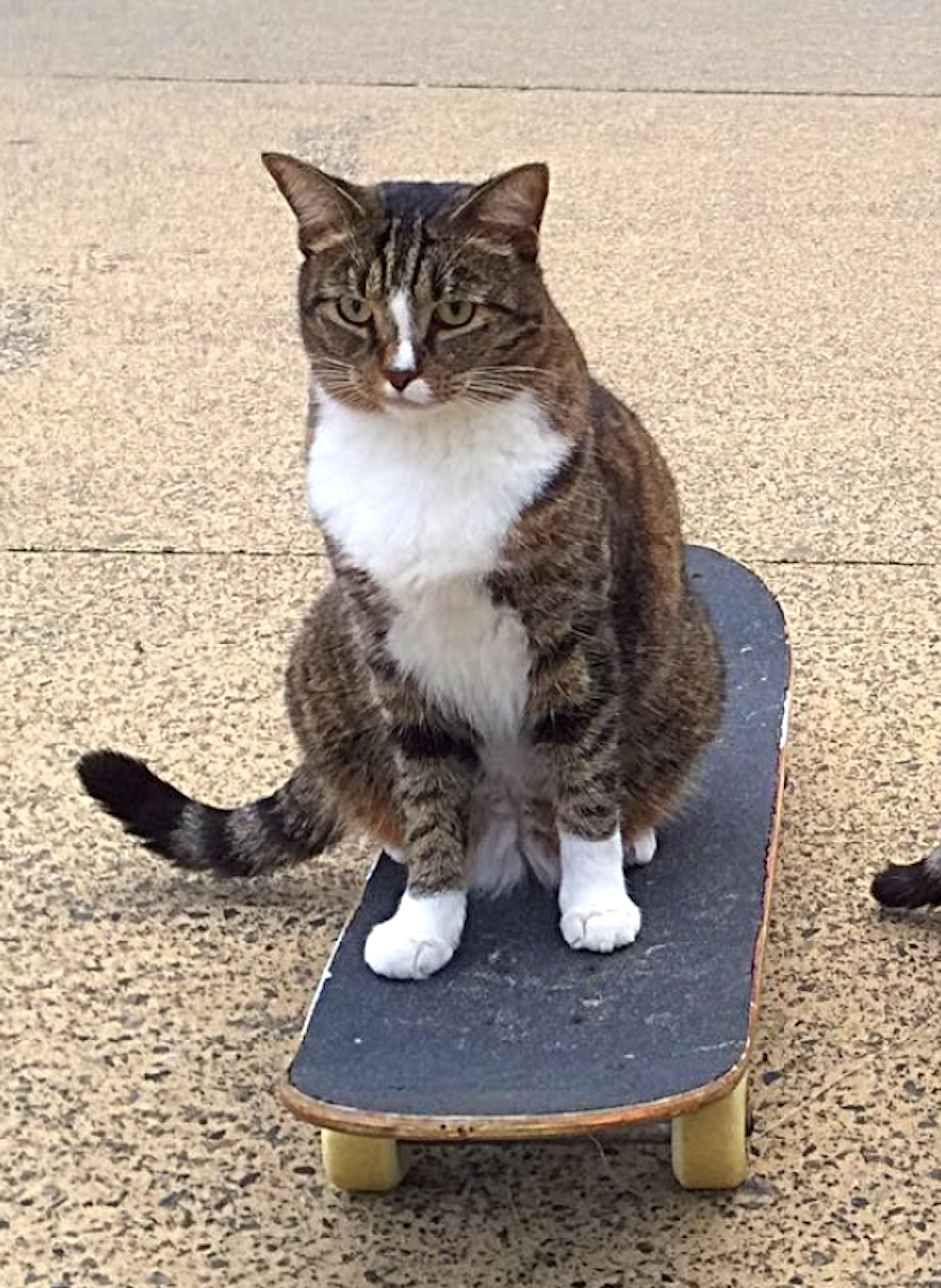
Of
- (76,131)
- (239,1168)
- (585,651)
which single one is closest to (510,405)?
(585,651)

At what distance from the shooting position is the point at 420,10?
9398mm

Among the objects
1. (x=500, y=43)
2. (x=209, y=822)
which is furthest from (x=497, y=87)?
(x=209, y=822)

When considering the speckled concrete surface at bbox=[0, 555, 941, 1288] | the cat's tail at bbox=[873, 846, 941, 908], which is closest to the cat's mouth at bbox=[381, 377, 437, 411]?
the speckled concrete surface at bbox=[0, 555, 941, 1288]

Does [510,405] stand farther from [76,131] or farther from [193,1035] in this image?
[76,131]

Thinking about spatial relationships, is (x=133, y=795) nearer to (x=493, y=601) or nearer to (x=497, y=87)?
(x=493, y=601)

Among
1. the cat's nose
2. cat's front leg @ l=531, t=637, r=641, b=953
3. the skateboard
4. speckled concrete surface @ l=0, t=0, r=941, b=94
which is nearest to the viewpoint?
the skateboard

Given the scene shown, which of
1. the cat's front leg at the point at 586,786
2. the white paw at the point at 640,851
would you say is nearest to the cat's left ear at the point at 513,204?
the cat's front leg at the point at 586,786

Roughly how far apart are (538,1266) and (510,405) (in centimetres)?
106

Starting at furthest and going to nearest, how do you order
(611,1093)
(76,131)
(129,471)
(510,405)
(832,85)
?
(832,85), (76,131), (129,471), (510,405), (611,1093)

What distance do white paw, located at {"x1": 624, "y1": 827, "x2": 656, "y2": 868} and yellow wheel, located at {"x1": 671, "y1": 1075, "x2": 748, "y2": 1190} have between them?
1.43 feet

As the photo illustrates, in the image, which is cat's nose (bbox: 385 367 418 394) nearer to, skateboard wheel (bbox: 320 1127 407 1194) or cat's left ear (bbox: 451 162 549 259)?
cat's left ear (bbox: 451 162 549 259)

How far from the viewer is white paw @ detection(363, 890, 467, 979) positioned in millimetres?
2586

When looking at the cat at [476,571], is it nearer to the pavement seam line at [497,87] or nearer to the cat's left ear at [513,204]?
the cat's left ear at [513,204]

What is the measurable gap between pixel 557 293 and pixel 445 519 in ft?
11.1
